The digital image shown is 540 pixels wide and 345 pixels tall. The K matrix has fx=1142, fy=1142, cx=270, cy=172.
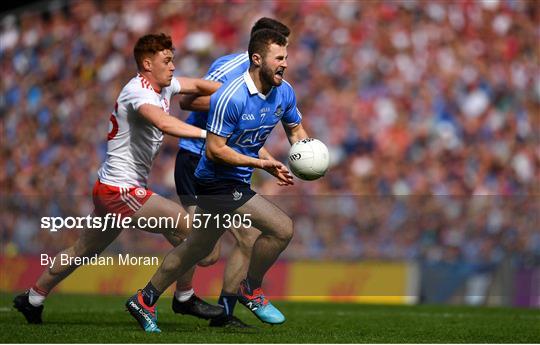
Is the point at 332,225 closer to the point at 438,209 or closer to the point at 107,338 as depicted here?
the point at 438,209

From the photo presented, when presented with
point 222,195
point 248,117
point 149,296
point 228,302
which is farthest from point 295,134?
point 149,296

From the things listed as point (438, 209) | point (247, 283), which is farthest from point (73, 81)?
point (247, 283)

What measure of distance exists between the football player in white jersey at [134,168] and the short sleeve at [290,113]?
895 millimetres

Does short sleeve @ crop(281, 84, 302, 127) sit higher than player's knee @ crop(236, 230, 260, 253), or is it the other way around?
short sleeve @ crop(281, 84, 302, 127)

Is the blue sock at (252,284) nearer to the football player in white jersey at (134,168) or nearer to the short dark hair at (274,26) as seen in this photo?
the football player in white jersey at (134,168)

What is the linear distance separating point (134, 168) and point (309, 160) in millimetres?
1411

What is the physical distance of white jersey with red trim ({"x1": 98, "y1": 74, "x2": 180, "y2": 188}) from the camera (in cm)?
841

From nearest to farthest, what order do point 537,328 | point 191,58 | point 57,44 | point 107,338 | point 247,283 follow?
point 107,338 → point 247,283 → point 537,328 → point 191,58 → point 57,44

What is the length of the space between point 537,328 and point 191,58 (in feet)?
33.5

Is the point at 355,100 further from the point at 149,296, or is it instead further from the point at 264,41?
the point at 149,296

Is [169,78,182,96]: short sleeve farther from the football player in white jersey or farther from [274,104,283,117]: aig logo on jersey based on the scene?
[274,104,283,117]: aig logo on jersey

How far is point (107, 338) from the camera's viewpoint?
7.55 metres

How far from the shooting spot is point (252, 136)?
319 inches

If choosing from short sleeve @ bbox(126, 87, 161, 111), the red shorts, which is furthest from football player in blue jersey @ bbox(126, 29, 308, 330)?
short sleeve @ bbox(126, 87, 161, 111)
